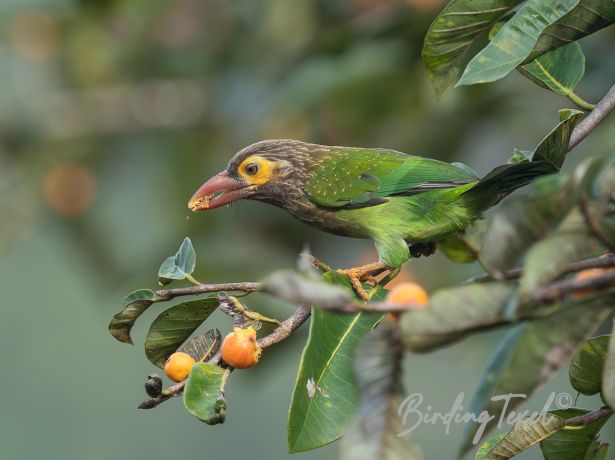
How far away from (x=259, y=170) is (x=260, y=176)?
0.02m

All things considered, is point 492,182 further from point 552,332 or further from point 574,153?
point 574,153

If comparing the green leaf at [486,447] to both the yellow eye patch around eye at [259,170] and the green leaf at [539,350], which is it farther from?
the yellow eye patch around eye at [259,170]

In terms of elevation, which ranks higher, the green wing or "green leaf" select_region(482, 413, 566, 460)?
the green wing

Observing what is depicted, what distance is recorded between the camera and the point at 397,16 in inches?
189

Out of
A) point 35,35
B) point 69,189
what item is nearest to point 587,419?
point 69,189

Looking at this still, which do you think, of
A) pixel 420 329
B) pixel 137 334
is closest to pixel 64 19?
pixel 137 334

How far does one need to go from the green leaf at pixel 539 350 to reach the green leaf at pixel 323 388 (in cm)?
55

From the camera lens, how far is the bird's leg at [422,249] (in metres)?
3.15

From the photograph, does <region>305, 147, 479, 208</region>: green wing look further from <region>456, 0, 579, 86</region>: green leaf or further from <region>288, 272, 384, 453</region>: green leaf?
<region>288, 272, 384, 453</region>: green leaf

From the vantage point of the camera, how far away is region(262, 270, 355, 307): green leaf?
137 centimetres

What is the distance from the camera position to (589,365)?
203 centimetres

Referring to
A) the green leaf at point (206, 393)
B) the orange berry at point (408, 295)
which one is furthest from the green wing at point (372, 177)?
the green leaf at point (206, 393)

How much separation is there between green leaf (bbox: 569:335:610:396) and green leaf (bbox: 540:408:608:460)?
2.1 inches

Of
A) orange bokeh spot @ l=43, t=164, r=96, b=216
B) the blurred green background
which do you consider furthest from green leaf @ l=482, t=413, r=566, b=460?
orange bokeh spot @ l=43, t=164, r=96, b=216
